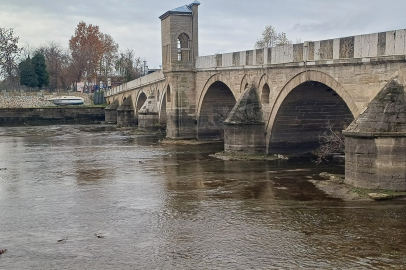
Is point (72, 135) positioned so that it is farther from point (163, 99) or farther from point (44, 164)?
point (44, 164)

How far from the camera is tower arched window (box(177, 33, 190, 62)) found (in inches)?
1115

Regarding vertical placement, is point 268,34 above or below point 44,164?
above

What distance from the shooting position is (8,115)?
4625 cm

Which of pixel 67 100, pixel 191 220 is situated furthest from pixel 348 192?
pixel 67 100

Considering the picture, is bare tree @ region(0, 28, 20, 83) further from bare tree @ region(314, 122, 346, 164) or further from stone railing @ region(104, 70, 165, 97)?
bare tree @ region(314, 122, 346, 164)

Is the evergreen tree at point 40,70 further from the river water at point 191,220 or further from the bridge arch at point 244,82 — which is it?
the river water at point 191,220

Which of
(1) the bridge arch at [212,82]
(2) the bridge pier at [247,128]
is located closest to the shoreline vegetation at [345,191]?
(2) the bridge pier at [247,128]

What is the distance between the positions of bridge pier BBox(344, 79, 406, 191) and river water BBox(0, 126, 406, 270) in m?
0.79

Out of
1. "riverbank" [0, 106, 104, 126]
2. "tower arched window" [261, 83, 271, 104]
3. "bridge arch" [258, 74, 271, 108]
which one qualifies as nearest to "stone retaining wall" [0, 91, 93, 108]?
"riverbank" [0, 106, 104, 126]

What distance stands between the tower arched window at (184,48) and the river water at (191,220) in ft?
35.3

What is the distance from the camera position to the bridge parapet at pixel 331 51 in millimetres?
13051

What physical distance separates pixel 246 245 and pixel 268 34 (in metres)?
48.4

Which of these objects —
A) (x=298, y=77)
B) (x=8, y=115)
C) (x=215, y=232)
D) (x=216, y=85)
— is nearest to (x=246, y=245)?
(x=215, y=232)

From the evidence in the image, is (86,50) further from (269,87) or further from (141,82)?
(269,87)
